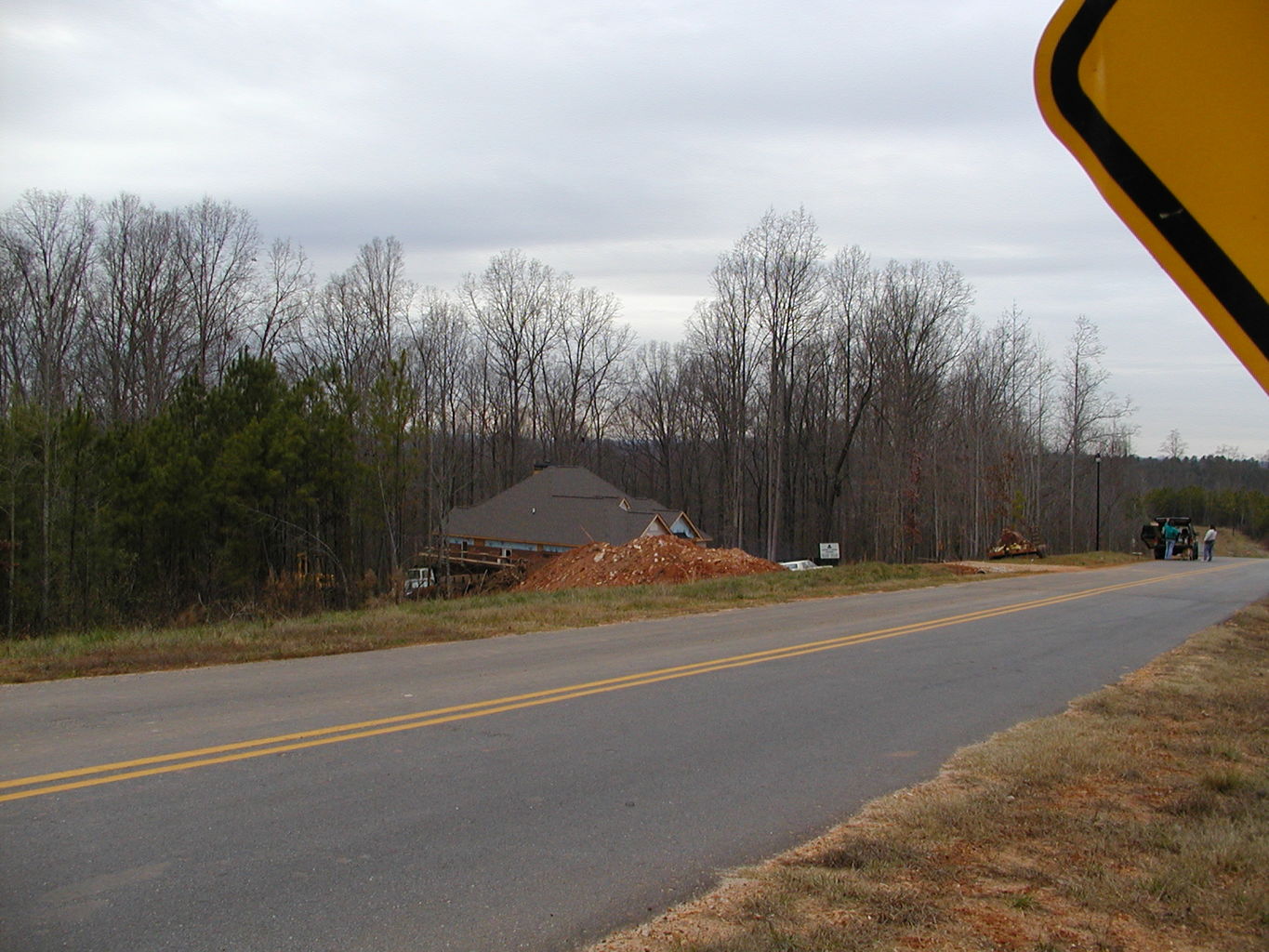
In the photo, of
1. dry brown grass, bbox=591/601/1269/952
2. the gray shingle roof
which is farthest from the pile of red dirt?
dry brown grass, bbox=591/601/1269/952

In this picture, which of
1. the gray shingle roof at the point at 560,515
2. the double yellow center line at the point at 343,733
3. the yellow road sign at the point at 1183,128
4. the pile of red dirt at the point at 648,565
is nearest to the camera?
the yellow road sign at the point at 1183,128

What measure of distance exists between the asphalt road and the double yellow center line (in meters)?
0.03

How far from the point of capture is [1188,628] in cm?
1642

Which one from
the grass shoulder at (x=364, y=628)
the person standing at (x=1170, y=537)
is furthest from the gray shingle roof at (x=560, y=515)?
the person standing at (x=1170, y=537)

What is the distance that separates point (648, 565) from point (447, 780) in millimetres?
22614

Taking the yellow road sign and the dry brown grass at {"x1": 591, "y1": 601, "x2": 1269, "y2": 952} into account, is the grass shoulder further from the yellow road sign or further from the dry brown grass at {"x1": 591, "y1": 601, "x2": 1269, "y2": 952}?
the yellow road sign

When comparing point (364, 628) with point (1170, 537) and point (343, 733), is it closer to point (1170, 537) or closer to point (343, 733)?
point (343, 733)

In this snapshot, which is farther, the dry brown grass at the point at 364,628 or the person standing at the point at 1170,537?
the person standing at the point at 1170,537

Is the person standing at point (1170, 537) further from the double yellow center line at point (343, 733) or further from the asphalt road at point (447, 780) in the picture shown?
the double yellow center line at point (343, 733)

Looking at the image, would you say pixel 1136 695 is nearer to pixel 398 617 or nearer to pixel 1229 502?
pixel 398 617

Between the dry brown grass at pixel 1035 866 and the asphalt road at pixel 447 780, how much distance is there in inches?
15.7

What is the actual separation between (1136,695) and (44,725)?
404 inches

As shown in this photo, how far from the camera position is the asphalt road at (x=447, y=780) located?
4.22 metres

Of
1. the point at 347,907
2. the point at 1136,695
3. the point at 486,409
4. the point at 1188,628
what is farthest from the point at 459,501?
the point at 347,907
